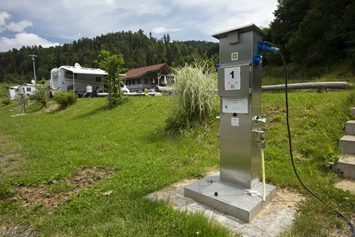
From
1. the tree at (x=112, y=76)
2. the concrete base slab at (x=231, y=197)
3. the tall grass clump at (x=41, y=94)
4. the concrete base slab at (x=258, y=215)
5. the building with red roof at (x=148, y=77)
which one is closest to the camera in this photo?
the concrete base slab at (x=258, y=215)

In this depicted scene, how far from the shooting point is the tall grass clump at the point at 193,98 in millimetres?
4613

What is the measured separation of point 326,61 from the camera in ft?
43.3

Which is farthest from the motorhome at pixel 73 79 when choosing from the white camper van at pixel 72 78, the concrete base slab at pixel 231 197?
the concrete base slab at pixel 231 197

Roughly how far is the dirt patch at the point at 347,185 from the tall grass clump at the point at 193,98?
2654mm

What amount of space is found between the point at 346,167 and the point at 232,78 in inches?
76.5

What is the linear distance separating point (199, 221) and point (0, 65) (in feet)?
257

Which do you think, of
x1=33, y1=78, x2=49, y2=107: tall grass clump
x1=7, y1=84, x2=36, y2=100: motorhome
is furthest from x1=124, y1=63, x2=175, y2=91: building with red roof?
x1=33, y1=78, x2=49, y2=107: tall grass clump

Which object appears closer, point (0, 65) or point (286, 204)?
point (286, 204)

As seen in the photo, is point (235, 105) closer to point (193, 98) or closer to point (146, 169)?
point (146, 169)

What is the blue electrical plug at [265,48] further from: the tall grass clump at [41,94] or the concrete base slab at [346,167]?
the tall grass clump at [41,94]

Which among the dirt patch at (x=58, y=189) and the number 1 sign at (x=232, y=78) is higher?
the number 1 sign at (x=232, y=78)

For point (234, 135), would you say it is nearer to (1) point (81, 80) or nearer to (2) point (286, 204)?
(2) point (286, 204)

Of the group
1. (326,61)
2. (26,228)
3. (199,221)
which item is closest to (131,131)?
(26,228)

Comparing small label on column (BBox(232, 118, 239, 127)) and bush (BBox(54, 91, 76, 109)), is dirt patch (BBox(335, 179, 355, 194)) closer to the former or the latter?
small label on column (BBox(232, 118, 239, 127))
